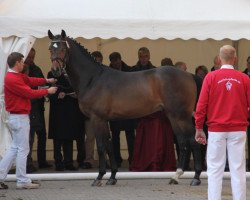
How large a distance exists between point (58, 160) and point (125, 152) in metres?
1.97

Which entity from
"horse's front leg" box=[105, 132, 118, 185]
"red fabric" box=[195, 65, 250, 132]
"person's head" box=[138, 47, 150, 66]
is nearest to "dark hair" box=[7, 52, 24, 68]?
"horse's front leg" box=[105, 132, 118, 185]

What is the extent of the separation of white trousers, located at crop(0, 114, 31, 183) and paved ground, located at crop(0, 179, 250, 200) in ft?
1.12

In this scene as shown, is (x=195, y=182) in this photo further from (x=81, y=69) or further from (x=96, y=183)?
(x=81, y=69)

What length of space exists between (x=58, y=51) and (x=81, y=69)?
544mm

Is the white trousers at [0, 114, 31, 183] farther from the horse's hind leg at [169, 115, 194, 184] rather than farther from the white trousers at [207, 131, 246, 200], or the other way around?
the white trousers at [207, 131, 246, 200]

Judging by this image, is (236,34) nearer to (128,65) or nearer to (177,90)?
(177,90)

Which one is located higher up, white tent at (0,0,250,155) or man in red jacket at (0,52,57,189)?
white tent at (0,0,250,155)

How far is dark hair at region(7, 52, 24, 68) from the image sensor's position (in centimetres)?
1025

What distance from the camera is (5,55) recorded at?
11.2m

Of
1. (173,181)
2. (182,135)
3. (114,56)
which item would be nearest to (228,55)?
(182,135)

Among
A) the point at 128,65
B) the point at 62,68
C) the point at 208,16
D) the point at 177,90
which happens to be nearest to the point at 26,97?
the point at 62,68

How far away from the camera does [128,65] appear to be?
1404 cm

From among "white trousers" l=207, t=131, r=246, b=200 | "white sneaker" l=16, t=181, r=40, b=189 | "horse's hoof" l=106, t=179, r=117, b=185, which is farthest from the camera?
"horse's hoof" l=106, t=179, r=117, b=185

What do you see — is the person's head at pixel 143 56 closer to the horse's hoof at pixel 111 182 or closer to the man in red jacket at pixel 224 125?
the horse's hoof at pixel 111 182
